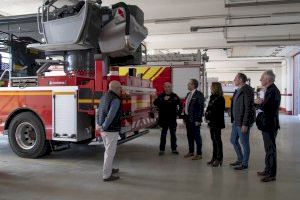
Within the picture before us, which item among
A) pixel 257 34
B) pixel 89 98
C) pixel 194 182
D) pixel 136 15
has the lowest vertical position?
pixel 194 182

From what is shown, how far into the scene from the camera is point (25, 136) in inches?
290

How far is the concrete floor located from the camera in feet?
15.8

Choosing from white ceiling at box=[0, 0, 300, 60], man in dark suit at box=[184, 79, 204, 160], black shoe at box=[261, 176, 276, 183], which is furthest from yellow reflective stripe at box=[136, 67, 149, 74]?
black shoe at box=[261, 176, 276, 183]

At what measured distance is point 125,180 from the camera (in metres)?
5.55

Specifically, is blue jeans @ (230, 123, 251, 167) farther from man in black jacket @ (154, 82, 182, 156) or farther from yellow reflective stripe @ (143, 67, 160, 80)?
yellow reflective stripe @ (143, 67, 160, 80)

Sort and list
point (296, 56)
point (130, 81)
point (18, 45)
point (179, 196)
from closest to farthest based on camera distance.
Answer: point (179, 196) → point (130, 81) → point (18, 45) → point (296, 56)

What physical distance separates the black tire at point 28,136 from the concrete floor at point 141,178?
0.64 feet

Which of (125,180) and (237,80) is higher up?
(237,80)

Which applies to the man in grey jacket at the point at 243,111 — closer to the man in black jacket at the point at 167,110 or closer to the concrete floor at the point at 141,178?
the concrete floor at the point at 141,178

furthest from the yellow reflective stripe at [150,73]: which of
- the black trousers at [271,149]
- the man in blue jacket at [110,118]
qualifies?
the black trousers at [271,149]

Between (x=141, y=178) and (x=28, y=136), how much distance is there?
299 centimetres

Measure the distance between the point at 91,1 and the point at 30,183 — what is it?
11.2ft

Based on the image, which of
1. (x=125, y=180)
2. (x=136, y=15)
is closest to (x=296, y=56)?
(x=136, y=15)

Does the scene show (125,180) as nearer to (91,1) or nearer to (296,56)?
(91,1)
